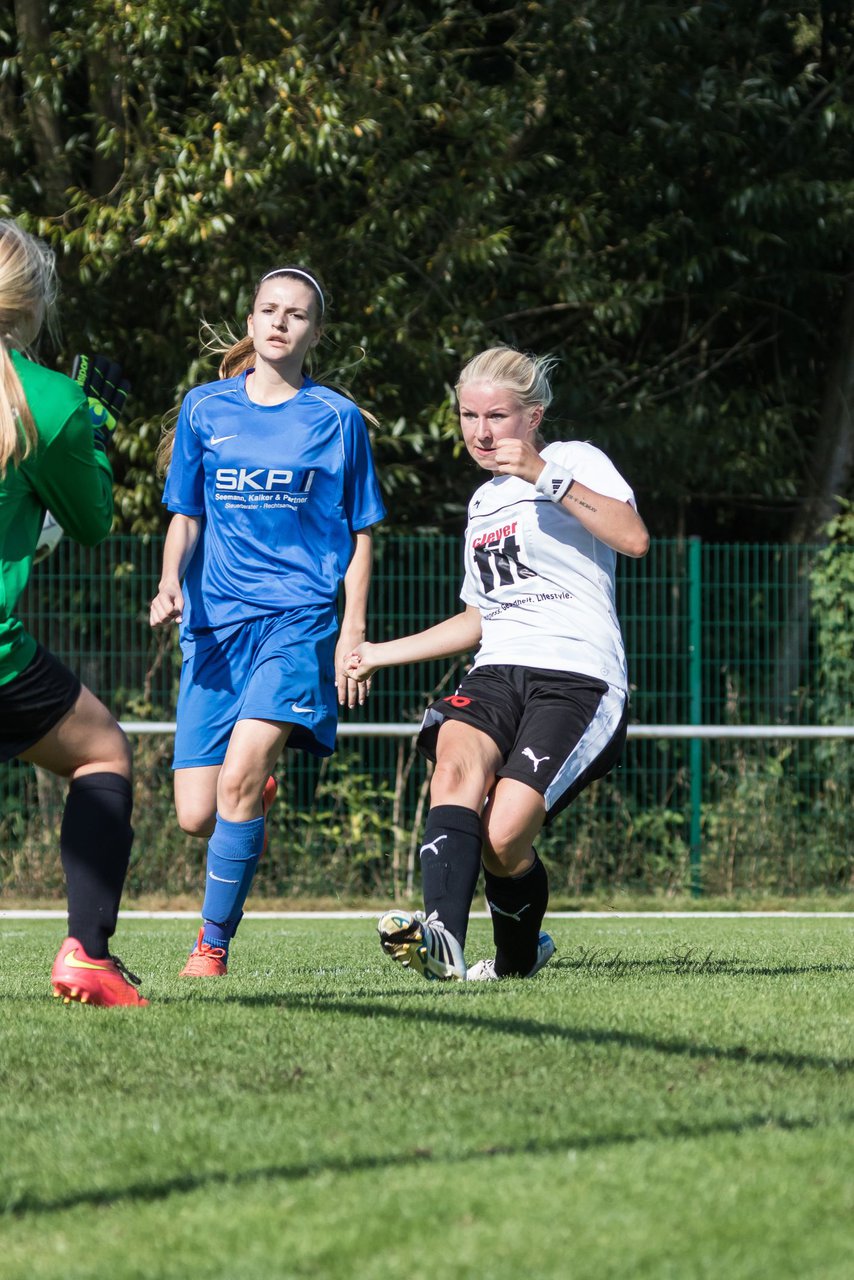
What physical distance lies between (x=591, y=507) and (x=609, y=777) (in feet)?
22.3

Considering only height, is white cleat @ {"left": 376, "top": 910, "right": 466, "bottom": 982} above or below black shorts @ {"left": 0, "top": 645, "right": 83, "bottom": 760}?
below

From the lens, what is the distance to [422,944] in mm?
4613

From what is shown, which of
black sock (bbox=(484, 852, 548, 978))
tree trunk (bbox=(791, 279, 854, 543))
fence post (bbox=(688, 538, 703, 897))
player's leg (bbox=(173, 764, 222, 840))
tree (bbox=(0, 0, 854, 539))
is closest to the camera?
black sock (bbox=(484, 852, 548, 978))

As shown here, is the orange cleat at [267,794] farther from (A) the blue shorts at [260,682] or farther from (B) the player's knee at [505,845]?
(B) the player's knee at [505,845]

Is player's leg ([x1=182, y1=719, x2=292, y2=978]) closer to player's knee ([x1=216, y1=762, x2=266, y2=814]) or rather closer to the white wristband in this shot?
player's knee ([x1=216, y1=762, x2=266, y2=814])

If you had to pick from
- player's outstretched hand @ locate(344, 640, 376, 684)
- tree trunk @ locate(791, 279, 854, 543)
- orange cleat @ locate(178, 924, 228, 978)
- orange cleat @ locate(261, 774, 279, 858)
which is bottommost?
orange cleat @ locate(178, 924, 228, 978)

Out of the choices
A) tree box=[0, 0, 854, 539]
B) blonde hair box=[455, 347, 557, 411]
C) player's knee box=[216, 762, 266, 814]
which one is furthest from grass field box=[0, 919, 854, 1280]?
tree box=[0, 0, 854, 539]

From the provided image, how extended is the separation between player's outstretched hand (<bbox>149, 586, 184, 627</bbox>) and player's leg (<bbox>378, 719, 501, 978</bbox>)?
101cm

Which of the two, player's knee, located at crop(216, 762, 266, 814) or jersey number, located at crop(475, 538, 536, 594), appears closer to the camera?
jersey number, located at crop(475, 538, 536, 594)

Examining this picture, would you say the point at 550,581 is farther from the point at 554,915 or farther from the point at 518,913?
the point at 554,915

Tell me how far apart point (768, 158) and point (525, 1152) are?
12.4 metres

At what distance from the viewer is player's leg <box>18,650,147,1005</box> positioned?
4246 millimetres

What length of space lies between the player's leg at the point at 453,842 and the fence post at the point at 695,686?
262 inches

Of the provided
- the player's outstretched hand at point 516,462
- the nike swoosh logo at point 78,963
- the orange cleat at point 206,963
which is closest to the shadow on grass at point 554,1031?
the nike swoosh logo at point 78,963
